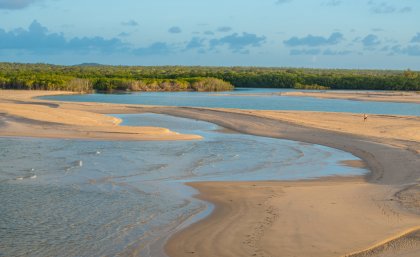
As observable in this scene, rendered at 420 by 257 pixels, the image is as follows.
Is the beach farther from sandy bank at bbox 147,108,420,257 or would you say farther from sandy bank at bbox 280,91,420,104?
sandy bank at bbox 280,91,420,104

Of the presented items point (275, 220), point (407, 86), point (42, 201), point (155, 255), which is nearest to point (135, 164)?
point (42, 201)

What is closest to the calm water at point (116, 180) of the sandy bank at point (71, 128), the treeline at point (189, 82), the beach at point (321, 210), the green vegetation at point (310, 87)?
the beach at point (321, 210)

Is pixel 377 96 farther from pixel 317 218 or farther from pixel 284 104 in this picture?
pixel 317 218

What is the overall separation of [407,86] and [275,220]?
246ft

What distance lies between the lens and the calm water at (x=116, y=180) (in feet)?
32.0

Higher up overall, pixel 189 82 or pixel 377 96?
pixel 189 82

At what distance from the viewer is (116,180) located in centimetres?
1477

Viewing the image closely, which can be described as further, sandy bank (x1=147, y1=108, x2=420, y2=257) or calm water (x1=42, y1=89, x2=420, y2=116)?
calm water (x1=42, y1=89, x2=420, y2=116)

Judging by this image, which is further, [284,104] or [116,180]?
[284,104]

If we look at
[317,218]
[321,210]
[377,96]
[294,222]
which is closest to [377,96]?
[377,96]

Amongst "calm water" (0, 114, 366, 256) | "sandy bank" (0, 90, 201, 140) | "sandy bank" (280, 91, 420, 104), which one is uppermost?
"sandy bank" (280, 91, 420, 104)

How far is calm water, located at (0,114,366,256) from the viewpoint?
9750mm

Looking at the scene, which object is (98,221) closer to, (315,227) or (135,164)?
(315,227)

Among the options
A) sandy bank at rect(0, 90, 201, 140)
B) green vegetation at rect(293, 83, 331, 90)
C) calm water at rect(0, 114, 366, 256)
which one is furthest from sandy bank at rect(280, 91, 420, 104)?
calm water at rect(0, 114, 366, 256)
